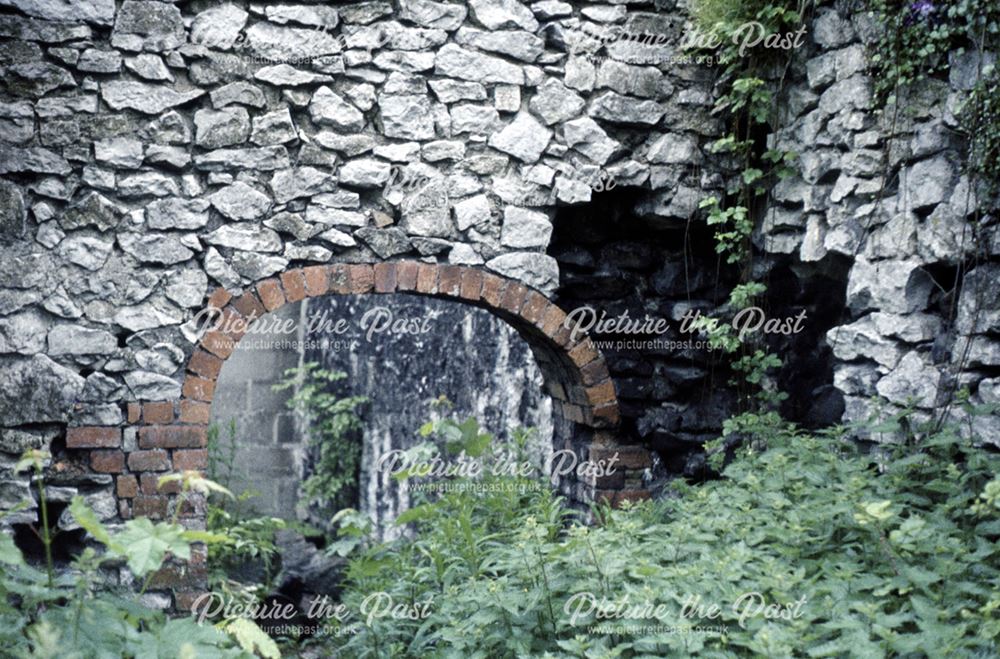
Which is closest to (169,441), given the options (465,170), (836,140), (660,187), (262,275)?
(262,275)

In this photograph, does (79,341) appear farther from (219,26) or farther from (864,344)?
(864,344)

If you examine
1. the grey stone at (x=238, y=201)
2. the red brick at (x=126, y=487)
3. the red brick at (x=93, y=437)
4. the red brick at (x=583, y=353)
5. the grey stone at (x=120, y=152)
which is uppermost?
the grey stone at (x=120, y=152)

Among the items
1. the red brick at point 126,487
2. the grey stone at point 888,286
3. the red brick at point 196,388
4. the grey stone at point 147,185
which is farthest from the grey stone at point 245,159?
the grey stone at point 888,286

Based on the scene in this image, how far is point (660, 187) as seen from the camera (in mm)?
4488

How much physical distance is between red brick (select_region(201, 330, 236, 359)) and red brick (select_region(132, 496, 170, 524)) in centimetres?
67

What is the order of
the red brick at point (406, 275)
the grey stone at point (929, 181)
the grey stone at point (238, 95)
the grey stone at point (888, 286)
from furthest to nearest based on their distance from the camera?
1. the red brick at point (406, 275)
2. the grey stone at point (238, 95)
3. the grey stone at point (888, 286)
4. the grey stone at point (929, 181)

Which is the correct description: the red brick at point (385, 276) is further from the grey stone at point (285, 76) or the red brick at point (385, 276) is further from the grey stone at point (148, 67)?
the grey stone at point (148, 67)

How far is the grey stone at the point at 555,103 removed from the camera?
14.2 feet

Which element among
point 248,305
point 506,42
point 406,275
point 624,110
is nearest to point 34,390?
point 248,305

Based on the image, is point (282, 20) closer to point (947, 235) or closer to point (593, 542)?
point (593, 542)

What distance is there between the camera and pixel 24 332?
3824 mm

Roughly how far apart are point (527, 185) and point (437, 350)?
8.25 ft

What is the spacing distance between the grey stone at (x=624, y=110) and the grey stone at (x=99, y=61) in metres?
2.14

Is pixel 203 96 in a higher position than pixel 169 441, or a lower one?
higher
